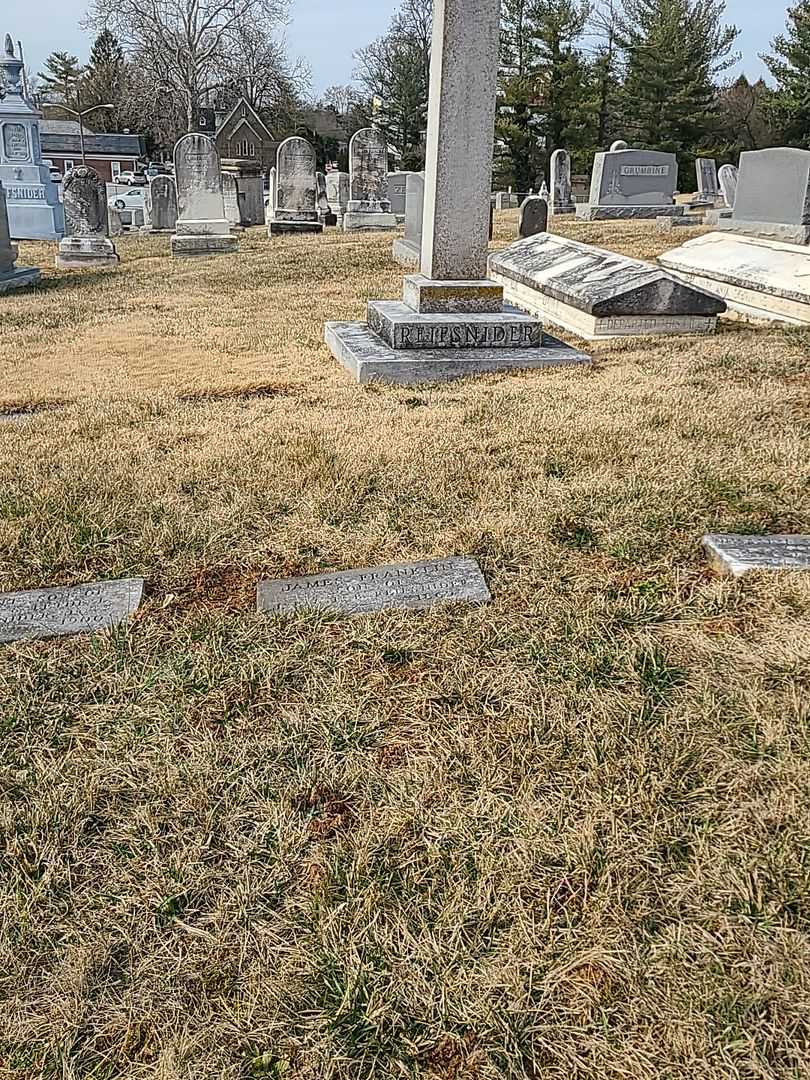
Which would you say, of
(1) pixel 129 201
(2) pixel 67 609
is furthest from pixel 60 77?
(2) pixel 67 609

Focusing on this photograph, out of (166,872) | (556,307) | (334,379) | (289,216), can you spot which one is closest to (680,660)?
(166,872)

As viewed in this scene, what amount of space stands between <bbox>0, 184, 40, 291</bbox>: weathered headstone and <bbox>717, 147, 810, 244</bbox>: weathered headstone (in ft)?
30.2

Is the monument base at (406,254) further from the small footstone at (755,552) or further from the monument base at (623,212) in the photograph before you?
the small footstone at (755,552)

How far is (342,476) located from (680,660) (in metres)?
1.96

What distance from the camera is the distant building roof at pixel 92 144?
49.5 meters

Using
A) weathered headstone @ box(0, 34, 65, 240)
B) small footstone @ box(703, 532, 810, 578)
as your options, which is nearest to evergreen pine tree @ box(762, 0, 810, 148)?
weathered headstone @ box(0, 34, 65, 240)

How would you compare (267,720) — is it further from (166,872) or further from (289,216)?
(289,216)

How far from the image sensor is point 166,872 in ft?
6.02

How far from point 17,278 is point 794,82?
29.4 metres

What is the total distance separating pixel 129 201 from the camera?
3088cm

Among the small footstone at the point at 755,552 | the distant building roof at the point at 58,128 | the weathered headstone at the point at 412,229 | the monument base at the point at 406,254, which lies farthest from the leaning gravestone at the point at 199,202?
the distant building roof at the point at 58,128

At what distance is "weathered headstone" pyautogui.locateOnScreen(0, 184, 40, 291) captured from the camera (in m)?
11.0

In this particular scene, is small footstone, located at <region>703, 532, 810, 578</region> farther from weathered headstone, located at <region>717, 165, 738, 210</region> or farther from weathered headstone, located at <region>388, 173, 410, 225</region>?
weathered headstone, located at <region>388, 173, 410, 225</region>

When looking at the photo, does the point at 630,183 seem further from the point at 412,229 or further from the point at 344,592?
the point at 344,592
